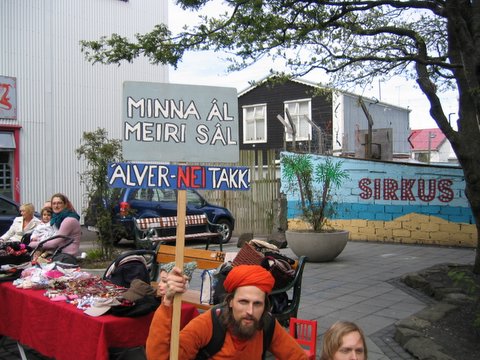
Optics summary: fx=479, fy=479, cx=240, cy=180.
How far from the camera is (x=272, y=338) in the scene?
111 inches

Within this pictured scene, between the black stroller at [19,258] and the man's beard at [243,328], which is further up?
the man's beard at [243,328]

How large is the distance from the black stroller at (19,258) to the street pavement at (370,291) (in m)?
0.84

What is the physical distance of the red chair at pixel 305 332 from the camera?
127 inches

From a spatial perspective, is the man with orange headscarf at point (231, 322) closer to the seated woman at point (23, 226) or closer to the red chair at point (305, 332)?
the red chair at point (305, 332)

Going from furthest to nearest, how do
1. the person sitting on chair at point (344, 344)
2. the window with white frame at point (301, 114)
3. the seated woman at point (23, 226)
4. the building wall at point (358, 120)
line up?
the window with white frame at point (301, 114)
the building wall at point (358, 120)
the seated woman at point (23, 226)
the person sitting on chair at point (344, 344)

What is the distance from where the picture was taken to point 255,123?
88.9 ft

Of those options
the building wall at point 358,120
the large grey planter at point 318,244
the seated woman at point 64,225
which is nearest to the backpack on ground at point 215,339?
the seated woman at point 64,225

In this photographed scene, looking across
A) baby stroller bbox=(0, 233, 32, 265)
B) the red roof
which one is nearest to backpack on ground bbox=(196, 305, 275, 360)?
baby stroller bbox=(0, 233, 32, 265)

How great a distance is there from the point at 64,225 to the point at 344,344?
5.13 m

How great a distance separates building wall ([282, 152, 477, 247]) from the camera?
11.1 metres

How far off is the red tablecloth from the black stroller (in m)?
0.29

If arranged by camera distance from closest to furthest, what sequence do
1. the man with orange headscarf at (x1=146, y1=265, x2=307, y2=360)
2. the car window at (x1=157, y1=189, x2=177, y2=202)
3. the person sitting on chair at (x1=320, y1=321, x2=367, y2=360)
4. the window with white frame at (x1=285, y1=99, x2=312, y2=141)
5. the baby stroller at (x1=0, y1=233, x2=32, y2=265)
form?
the person sitting on chair at (x1=320, y1=321, x2=367, y2=360), the man with orange headscarf at (x1=146, y1=265, x2=307, y2=360), the baby stroller at (x1=0, y1=233, x2=32, y2=265), the car window at (x1=157, y1=189, x2=177, y2=202), the window with white frame at (x1=285, y1=99, x2=312, y2=141)

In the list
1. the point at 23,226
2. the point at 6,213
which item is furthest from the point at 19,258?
the point at 6,213

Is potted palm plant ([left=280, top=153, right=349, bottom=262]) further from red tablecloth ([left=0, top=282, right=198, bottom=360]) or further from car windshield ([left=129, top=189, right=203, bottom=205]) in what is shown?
red tablecloth ([left=0, top=282, right=198, bottom=360])
